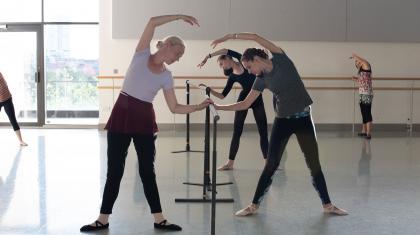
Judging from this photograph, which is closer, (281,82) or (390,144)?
(281,82)

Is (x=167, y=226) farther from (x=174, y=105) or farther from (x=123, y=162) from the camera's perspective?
(x=174, y=105)

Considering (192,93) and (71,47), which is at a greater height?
(71,47)

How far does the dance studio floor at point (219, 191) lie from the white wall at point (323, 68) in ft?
8.66

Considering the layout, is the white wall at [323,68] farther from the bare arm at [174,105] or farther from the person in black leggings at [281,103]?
the bare arm at [174,105]

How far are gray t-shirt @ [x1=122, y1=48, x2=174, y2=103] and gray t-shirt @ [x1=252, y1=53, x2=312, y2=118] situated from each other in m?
0.93

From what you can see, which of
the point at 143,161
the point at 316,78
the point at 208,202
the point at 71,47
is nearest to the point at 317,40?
the point at 316,78

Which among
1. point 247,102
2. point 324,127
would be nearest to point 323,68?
point 324,127

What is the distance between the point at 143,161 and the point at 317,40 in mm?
7984

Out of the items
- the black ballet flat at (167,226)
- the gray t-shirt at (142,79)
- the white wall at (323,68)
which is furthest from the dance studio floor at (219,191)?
the white wall at (323,68)

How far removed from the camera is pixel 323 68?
37.0ft

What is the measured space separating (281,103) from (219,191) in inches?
55.5

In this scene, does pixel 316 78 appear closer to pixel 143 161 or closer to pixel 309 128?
pixel 309 128

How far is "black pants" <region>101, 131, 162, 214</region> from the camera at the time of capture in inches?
145

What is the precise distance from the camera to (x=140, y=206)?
4504mm
